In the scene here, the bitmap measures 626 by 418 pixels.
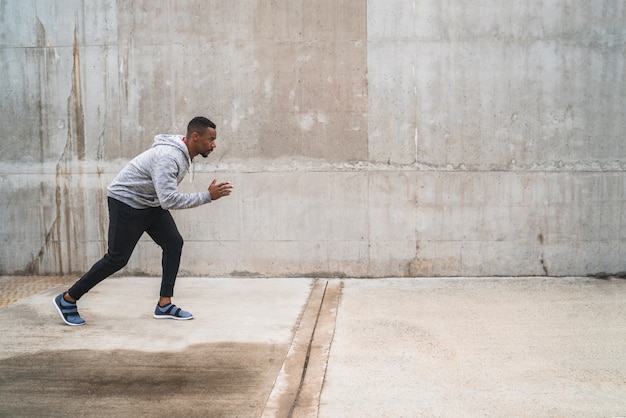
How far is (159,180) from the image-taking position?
414 centimetres

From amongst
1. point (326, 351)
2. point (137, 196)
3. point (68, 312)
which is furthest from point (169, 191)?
point (326, 351)

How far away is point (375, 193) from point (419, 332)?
1.97m

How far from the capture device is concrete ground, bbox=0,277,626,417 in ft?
9.69

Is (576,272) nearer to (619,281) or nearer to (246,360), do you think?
(619,281)

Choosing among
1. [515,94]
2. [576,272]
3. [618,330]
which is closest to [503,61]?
[515,94]

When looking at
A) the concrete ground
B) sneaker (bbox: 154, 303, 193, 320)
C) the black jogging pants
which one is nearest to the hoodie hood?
the black jogging pants

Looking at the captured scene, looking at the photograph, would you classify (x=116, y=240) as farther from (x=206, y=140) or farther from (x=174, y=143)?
(x=206, y=140)

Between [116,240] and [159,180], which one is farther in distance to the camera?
[116,240]

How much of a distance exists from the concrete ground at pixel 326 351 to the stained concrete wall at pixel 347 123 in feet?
1.47

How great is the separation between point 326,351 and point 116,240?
5.92 feet

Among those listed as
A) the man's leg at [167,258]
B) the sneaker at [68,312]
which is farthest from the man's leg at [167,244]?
the sneaker at [68,312]

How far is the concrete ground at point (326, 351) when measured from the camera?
295 centimetres

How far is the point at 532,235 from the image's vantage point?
5.75 meters

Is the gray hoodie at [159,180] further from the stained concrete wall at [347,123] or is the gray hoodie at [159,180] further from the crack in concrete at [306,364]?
the stained concrete wall at [347,123]
